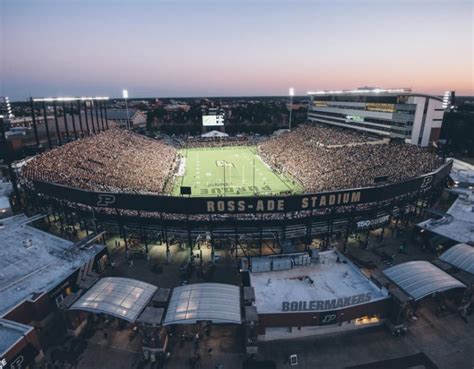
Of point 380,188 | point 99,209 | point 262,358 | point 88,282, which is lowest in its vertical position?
point 262,358

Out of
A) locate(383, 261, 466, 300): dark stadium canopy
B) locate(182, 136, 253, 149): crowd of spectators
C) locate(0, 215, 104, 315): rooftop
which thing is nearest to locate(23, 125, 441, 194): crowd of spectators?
locate(0, 215, 104, 315): rooftop

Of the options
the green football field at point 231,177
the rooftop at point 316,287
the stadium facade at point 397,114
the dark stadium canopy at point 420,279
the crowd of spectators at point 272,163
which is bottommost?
the green football field at point 231,177

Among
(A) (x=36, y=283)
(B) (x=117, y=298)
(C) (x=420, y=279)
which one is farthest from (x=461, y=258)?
(A) (x=36, y=283)

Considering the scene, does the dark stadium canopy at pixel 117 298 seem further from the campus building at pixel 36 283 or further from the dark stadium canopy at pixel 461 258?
the dark stadium canopy at pixel 461 258

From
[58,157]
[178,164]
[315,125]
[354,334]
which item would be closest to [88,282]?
[354,334]

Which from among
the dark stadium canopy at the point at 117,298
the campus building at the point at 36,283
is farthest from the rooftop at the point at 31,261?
the dark stadium canopy at the point at 117,298

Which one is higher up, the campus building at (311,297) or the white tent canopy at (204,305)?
the white tent canopy at (204,305)

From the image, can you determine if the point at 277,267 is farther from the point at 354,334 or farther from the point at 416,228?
the point at 416,228
